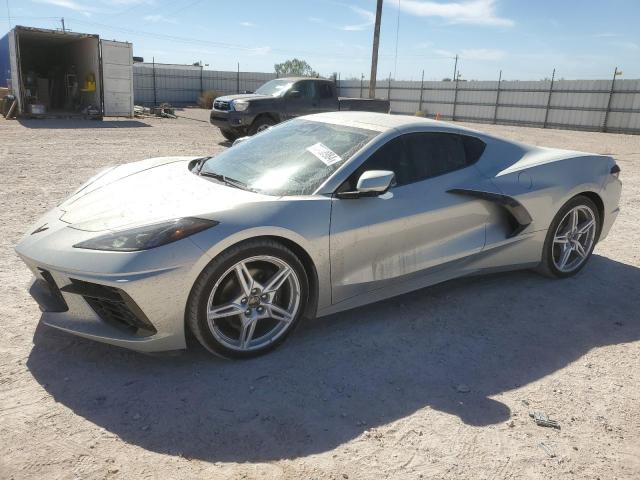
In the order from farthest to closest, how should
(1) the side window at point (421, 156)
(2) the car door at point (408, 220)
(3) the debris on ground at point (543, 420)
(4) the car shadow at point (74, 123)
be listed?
(4) the car shadow at point (74, 123)
(1) the side window at point (421, 156)
(2) the car door at point (408, 220)
(3) the debris on ground at point (543, 420)

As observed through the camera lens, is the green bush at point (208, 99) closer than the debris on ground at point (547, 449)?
No

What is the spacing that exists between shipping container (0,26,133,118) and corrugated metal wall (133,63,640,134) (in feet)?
27.8

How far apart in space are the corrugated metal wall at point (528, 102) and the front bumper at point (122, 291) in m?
25.9

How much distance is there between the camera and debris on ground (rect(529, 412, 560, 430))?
8.55ft

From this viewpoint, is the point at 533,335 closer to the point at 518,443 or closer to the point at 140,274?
the point at 518,443

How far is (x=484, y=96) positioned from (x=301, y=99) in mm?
18209

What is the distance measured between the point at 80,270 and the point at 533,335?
2.92m

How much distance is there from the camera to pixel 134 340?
108 inches

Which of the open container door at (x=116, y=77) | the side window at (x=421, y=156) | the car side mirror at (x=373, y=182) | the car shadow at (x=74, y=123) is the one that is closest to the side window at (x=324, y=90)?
the car shadow at (x=74, y=123)

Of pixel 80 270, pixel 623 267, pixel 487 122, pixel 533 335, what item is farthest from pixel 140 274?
pixel 487 122

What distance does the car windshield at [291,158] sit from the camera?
3330 mm

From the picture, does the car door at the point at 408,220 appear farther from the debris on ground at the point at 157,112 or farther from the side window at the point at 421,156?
the debris on ground at the point at 157,112

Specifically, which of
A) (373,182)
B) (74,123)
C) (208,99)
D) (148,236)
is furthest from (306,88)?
(208,99)

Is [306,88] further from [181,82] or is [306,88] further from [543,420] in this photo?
[181,82]
